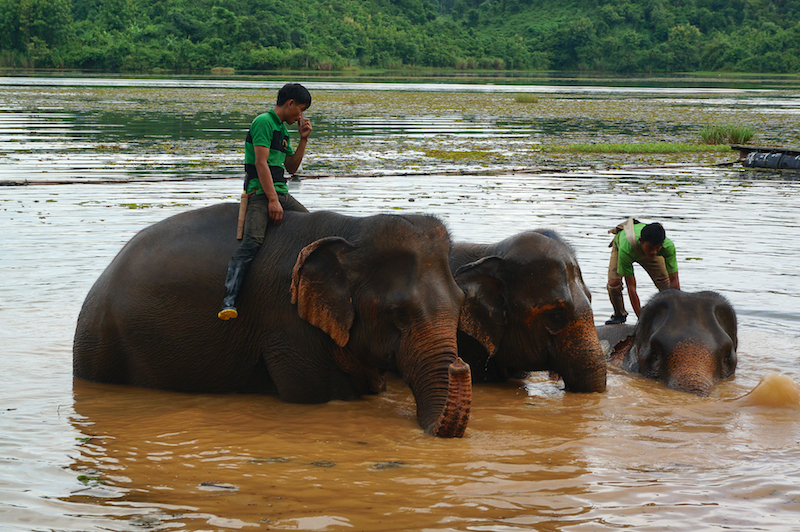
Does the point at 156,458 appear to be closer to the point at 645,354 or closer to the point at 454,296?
the point at 454,296

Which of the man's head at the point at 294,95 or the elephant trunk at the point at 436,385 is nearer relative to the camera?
the elephant trunk at the point at 436,385

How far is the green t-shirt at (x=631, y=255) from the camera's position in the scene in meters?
8.53

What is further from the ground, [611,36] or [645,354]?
[611,36]

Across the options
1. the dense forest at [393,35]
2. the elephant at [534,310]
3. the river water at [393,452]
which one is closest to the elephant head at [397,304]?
the river water at [393,452]

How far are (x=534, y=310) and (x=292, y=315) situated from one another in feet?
5.84

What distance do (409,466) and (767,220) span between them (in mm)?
11054

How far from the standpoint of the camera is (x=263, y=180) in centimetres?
640

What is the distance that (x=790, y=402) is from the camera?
634 centimetres

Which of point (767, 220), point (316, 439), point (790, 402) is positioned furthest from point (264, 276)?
point (767, 220)

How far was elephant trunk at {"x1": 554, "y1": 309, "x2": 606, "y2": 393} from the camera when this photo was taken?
6.69 m

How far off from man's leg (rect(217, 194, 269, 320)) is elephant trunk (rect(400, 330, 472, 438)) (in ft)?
4.25

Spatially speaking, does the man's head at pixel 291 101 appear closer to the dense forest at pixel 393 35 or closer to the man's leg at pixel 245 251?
the man's leg at pixel 245 251

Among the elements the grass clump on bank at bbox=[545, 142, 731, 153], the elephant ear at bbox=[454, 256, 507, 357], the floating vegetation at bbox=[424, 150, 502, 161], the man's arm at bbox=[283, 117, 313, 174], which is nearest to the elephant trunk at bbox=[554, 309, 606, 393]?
the elephant ear at bbox=[454, 256, 507, 357]

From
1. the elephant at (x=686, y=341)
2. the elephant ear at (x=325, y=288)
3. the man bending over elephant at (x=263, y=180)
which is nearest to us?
the elephant ear at (x=325, y=288)
